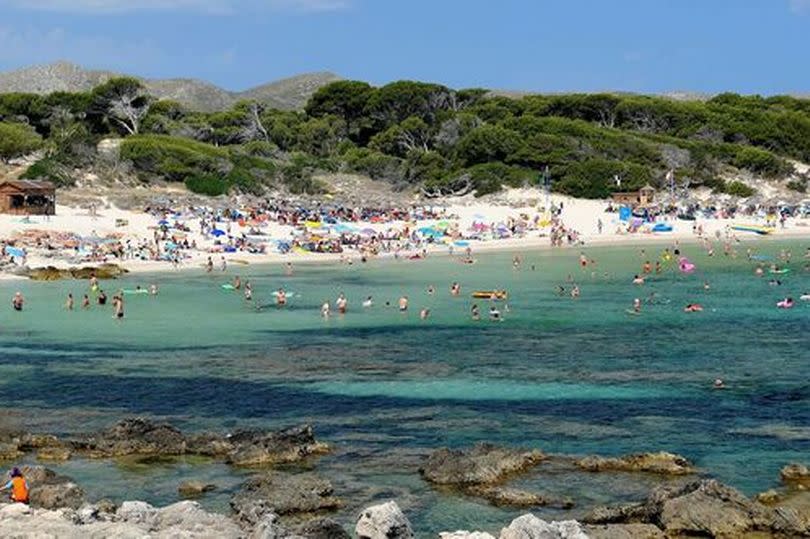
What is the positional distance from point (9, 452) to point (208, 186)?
5755cm

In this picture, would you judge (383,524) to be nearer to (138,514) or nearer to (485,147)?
Answer: (138,514)

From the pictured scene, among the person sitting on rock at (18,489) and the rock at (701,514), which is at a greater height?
the person sitting on rock at (18,489)

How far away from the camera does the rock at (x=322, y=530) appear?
14.4m

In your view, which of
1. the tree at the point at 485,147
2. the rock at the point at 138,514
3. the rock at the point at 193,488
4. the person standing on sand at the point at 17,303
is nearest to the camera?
the rock at the point at 138,514

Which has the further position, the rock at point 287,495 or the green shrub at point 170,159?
the green shrub at point 170,159

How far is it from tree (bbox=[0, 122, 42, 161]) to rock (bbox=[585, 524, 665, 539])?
69508mm

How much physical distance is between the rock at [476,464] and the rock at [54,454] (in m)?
6.43

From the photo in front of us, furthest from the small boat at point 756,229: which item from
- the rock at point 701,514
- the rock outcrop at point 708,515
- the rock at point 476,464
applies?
the rock outcrop at point 708,515

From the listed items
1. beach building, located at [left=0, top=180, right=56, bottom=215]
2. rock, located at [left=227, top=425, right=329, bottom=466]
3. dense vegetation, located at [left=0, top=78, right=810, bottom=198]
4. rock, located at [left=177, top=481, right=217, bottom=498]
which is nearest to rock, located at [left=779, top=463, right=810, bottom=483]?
rock, located at [left=227, top=425, right=329, bottom=466]

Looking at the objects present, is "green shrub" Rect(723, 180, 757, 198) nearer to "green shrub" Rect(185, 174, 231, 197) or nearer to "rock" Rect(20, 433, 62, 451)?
"green shrub" Rect(185, 174, 231, 197)

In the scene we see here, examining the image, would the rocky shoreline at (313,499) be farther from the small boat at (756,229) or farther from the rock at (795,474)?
the small boat at (756,229)

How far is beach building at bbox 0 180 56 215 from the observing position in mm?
60469

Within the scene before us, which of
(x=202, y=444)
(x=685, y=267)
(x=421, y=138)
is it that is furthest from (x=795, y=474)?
(x=421, y=138)

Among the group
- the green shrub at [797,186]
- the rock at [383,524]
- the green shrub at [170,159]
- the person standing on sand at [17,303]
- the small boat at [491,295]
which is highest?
the green shrub at [170,159]
